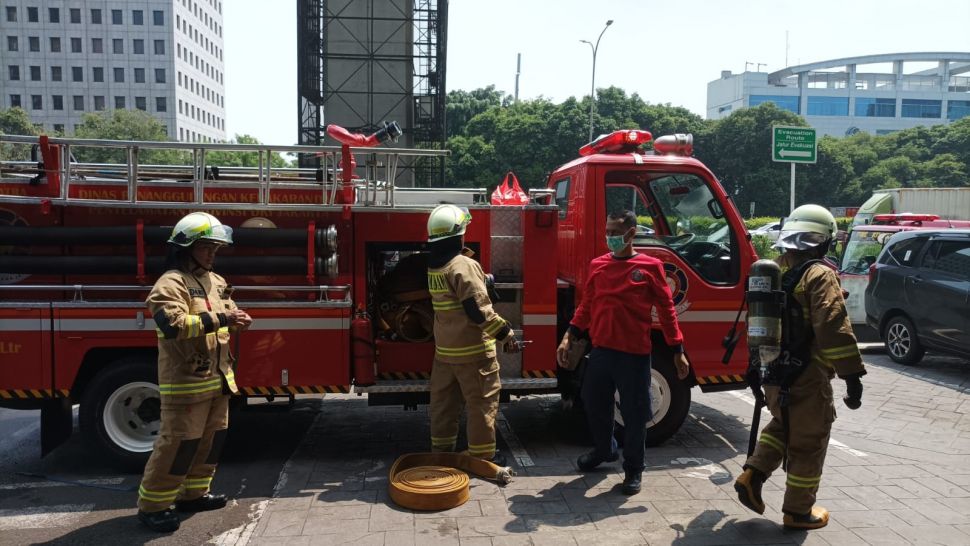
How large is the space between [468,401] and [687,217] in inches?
100

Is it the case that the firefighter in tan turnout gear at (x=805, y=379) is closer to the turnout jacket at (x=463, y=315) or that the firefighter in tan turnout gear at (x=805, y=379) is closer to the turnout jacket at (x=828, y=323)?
the turnout jacket at (x=828, y=323)

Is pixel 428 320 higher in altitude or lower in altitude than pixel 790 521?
higher

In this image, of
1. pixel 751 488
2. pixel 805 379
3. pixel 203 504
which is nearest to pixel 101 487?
pixel 203 504

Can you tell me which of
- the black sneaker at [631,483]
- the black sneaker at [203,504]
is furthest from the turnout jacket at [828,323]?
the black sneaker at [203,504]

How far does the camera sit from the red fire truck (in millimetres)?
4930

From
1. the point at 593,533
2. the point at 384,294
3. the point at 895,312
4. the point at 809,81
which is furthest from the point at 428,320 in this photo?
the point at 809,81

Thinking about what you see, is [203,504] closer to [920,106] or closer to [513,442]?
[513,442]

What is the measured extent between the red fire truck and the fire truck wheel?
2 cm

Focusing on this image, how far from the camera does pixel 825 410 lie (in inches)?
157

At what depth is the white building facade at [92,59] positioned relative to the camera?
7100 cm

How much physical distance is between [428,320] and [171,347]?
6.81ft

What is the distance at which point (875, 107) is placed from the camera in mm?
97562

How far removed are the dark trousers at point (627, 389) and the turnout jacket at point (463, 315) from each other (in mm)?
697

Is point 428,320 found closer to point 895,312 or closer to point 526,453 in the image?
point 526,453
